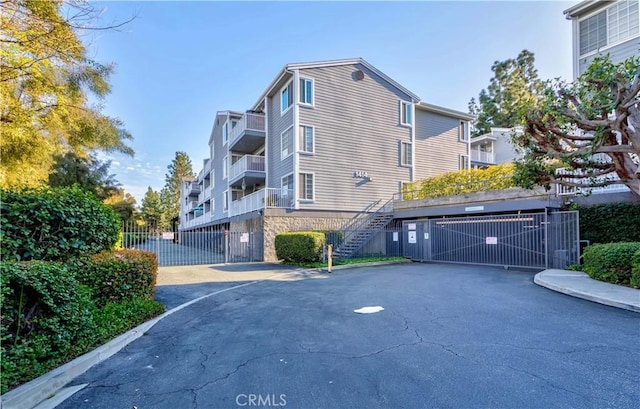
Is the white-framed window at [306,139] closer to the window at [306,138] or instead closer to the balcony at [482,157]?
the window at [306,138]

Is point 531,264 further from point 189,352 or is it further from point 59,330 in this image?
point 59,330

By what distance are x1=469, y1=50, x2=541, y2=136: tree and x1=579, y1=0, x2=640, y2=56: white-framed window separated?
27.4 meters

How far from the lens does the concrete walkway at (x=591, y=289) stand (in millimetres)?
6630

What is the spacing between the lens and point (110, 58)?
8.05 metres

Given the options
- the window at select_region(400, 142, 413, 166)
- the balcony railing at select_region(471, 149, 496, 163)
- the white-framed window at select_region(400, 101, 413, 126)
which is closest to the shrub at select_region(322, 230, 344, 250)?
the window at select_region(400, 142, 413, 166)

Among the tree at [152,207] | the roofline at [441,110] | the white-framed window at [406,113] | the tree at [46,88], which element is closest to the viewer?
the tree at [46,88]

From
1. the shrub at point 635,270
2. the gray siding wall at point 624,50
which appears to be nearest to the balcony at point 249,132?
the gray siding wall at point 624,50

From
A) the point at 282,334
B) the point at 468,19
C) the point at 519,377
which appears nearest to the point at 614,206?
the point at 468,19

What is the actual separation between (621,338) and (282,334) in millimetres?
5064

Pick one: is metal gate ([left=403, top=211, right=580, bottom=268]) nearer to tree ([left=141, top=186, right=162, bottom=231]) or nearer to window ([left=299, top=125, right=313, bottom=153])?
window ([left=299, top=125, right=313, bottom=153])

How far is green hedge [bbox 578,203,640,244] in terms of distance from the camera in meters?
11.6

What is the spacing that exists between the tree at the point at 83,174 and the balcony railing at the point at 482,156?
29.2m

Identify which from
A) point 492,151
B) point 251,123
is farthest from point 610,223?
point 492,151

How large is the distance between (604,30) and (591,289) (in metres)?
12.5
